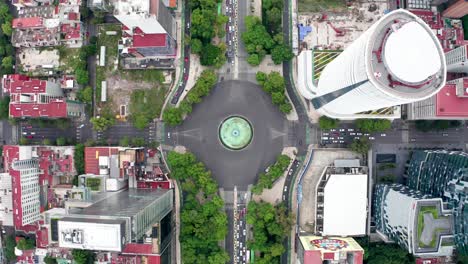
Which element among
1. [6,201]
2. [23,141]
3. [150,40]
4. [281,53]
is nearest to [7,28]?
[23,141]

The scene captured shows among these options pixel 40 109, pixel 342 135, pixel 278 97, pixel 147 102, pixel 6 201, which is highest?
pixel 278 97

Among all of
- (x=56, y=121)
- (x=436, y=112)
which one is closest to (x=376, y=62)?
(x=436, y=112)

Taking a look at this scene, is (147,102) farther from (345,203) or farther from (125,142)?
(345,203)

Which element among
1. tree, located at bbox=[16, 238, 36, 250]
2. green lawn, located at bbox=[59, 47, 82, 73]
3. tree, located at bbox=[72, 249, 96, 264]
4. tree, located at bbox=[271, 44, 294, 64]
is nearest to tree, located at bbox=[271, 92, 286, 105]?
tree, located at bbox=[271, 44, 294, 64]

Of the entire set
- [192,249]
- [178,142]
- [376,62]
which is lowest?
[192,249]

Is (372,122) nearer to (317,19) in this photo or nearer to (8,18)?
(317,19)

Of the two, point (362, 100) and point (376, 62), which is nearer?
point (376, 62)

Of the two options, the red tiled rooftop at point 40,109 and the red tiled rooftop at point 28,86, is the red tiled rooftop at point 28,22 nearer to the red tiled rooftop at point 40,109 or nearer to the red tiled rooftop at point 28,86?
Result: the red tiled rooftop at point 28,86
